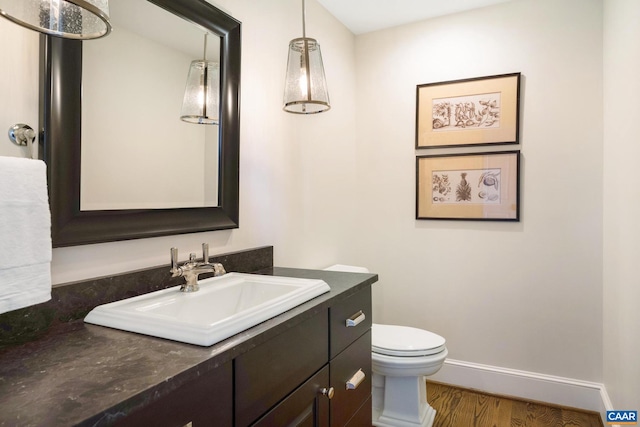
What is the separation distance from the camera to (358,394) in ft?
5.10

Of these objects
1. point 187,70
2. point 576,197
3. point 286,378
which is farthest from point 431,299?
point 187,70

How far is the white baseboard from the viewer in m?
2.29

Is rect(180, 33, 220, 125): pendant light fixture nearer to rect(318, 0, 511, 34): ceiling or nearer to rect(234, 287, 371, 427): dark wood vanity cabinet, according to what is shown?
rect(234, 287, 371, 427): dark wood vanity cabinet

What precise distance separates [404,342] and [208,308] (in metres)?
1.19

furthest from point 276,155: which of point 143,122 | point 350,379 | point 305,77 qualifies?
point 350,379

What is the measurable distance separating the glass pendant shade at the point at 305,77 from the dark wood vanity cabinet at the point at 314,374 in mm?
831

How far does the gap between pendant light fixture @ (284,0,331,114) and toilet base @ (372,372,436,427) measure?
1.44 m

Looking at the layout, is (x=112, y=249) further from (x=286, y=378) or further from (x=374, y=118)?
(x=374, y=118)

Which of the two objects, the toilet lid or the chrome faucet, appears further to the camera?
the toilet lid

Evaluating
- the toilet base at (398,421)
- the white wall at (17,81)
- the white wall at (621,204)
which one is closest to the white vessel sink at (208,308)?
the white wall at (17,81)

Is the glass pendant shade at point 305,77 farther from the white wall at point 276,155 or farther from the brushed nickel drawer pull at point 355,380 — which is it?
the brushed nickel drawer pull at point 355,380

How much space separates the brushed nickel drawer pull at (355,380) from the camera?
1.45 m

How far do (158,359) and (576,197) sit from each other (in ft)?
7.85

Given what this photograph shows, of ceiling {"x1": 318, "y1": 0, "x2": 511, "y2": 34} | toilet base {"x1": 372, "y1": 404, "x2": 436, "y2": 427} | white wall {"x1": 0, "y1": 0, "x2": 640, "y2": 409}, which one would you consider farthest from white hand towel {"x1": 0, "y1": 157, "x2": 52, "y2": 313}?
ceiling {"x1": 318, "y1": 0, "x2": 511, "y2": 34}
